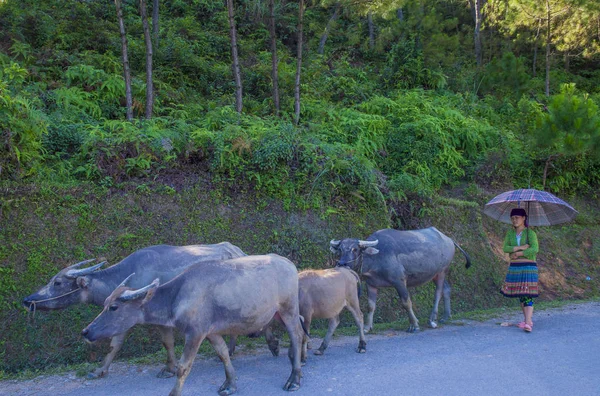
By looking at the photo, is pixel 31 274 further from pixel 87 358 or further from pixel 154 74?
pixel 154 74

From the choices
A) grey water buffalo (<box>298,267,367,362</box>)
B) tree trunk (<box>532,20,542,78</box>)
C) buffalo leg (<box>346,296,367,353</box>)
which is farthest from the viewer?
tree trunk (<box>532,20,542,78</box>)

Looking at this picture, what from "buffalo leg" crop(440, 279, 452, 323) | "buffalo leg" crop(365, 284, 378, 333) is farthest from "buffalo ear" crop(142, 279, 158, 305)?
"buffalo leg" crop(440, 279, 452, 323)

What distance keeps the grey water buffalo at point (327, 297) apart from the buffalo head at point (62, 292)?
3138 mm

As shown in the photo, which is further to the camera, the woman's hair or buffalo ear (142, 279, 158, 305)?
the woman's hair

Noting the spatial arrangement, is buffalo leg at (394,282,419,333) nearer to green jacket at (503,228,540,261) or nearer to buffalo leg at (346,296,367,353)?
buffalo leg at (346,296,367,353)

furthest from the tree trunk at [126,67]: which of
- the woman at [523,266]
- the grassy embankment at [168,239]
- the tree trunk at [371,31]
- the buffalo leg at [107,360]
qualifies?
the tree trunk at [371,31]

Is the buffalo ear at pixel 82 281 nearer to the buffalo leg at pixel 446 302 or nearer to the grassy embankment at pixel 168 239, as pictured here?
the grassy embankment at pixel 168 239

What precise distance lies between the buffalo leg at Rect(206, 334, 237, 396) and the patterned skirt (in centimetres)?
572

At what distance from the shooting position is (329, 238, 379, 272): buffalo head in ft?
32.2

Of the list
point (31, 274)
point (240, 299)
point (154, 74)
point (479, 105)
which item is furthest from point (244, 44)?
point (240, 299)

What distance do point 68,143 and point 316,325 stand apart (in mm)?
6348

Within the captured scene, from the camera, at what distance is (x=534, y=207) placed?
1109cm

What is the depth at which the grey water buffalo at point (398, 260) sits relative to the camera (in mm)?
10008

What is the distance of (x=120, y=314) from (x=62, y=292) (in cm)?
176
